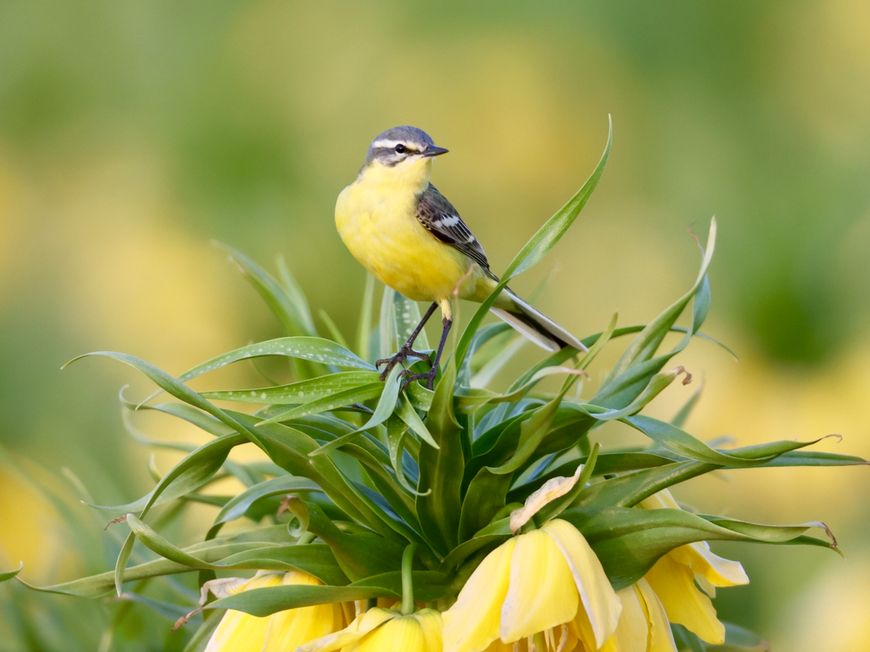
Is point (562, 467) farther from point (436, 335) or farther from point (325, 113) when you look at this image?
point (325, 113)

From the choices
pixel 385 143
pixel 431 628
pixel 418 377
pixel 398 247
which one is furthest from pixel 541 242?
pixel 385 143

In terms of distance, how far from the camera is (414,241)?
0.94 m

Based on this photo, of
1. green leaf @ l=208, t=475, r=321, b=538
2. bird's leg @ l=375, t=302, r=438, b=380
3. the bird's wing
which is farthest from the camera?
the bird's wing

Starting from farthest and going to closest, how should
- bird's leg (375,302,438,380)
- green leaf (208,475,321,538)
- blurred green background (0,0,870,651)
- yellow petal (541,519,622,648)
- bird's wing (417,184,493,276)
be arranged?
1. blurred green background (0,0,870,651)
2. bird's wing (417,184,493,276)
3. bird's leg (375,302,438,380)
4. green leaf (208,475,321,538)
5. yellow petal (541,519,622,648)

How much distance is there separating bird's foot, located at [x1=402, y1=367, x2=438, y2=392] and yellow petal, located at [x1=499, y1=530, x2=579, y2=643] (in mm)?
132

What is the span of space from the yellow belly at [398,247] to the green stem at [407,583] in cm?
32

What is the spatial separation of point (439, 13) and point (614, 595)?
3246 mm

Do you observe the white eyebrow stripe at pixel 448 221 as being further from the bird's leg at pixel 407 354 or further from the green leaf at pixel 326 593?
the green leaf at pixel 326 593

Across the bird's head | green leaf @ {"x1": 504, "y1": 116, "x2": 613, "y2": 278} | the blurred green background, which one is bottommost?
the blurred green background

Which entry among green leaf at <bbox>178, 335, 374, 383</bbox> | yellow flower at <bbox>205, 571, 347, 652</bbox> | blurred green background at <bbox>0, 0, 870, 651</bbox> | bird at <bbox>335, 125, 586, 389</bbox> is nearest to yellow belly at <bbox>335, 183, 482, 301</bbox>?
bird at <bbox>335, 125, 586, 389</bbox>

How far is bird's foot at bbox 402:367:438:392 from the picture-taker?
62 cm

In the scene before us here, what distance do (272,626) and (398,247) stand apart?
416mm

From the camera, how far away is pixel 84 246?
116 inches

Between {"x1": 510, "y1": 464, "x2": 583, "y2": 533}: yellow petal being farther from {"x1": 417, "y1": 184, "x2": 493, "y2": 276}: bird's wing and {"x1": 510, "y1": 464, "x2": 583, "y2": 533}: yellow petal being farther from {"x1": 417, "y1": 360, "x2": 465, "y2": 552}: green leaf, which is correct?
{"x1": 417, "y1": 184, "x2": 493, "y2": 276}: bird's wing
